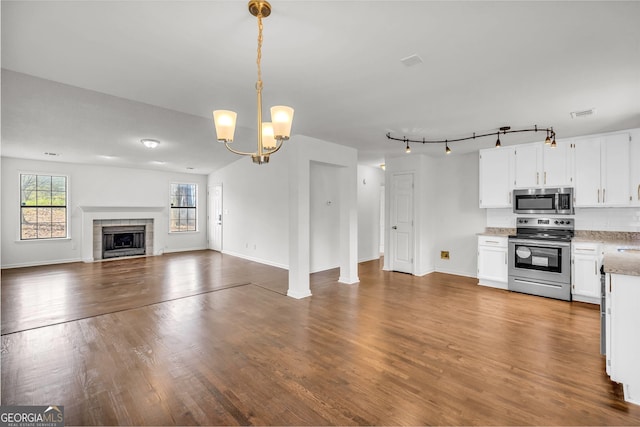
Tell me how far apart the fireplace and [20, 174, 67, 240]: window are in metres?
0.90

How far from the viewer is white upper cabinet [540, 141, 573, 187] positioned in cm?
465

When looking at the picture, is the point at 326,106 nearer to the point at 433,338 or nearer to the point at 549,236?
the point at 433,338

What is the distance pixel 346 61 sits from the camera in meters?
2.41

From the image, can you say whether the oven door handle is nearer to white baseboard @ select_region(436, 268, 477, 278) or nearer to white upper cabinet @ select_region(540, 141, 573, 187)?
white upper cabinet @ select_region(540, 141, 573, 187)

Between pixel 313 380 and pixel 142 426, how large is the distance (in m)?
1.18

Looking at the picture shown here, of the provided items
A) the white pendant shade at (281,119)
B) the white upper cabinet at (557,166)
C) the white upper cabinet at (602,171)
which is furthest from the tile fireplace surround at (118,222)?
the white upper cabinet at (602,171)

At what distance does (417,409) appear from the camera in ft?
6.75

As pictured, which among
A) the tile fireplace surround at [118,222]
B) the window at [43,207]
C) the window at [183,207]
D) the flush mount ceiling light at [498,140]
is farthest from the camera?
the window at [183,207]

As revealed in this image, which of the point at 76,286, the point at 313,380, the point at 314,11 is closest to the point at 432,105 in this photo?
the point at 314,11

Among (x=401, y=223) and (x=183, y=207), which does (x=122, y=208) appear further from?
(x=401, y=223)

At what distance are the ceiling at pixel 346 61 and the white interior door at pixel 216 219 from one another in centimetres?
482

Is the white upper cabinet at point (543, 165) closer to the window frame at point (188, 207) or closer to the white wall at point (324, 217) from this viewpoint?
the white wall at point (324, 217)

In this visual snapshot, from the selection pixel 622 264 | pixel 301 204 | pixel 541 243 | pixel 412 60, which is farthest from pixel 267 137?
pixel 541 243

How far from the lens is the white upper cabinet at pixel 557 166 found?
15.3ft
